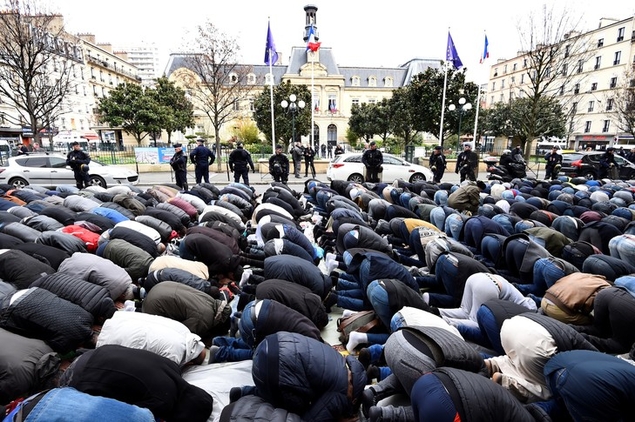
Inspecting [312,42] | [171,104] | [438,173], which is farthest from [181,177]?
[171,104]

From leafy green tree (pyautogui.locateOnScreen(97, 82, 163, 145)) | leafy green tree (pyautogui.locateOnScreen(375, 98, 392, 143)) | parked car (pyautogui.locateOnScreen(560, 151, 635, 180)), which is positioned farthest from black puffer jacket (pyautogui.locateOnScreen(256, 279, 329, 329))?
leafy green tree (pyautogui.locateOnScreen(375, 98, 392, 143))

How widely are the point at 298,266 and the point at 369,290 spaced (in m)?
0.84

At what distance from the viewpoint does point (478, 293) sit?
3631 mm

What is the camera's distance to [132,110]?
85.8ft

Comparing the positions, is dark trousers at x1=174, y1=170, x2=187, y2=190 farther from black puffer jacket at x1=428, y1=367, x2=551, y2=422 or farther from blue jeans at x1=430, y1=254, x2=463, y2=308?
black puffer jacket at x1=428, y1=367, x2=551, y2=422

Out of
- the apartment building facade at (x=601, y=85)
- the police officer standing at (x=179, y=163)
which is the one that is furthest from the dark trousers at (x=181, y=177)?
the apartment building facade at (x=601, y=85)

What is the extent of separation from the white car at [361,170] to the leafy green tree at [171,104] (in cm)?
1917

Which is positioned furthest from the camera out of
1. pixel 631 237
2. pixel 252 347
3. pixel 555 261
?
pixel 631 237

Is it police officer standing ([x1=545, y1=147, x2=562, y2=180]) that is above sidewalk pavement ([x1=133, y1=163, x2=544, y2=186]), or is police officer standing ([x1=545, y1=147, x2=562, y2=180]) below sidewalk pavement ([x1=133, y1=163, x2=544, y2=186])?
above

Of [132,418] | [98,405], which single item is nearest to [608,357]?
[132,418]

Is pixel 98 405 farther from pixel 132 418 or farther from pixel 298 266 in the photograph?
pixel 298 266

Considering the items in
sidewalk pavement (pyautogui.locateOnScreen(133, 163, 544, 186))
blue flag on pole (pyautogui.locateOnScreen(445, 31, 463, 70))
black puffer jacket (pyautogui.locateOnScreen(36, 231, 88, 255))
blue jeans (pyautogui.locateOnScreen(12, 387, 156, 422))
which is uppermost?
blue flag on pole (pyautogui.locateOnScreen(445, 31, 463, 70))

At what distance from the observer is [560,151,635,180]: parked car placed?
54.0 ft

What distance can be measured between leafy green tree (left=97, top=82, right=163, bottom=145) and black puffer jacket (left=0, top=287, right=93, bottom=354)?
1061 inches
